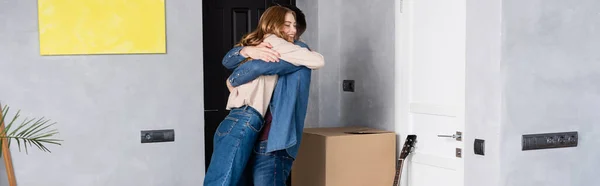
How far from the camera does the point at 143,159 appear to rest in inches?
156

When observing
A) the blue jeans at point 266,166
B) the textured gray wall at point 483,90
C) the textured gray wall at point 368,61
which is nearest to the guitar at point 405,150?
the textured gray wall at point 368,61

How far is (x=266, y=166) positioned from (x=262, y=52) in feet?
1.73

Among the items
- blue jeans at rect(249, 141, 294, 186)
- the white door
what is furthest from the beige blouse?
the white door

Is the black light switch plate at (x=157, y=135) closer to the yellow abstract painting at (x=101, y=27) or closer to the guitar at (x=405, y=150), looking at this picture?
the yellow abstract painting at (x=101, y=27)

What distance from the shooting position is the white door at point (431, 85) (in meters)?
3.62

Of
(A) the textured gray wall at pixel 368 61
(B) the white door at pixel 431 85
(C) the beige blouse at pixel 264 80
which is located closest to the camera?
(C) the beige blouse at pixel 264 80

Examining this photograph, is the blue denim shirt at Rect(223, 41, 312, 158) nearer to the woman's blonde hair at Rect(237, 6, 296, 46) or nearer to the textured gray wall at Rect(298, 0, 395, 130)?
the woman's blonde hair at Rect(237, 6, 296, 46)

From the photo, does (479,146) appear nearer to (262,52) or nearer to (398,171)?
(398,171)

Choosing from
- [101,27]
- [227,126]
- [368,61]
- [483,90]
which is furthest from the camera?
[368,61]

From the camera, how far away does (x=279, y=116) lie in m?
3.28

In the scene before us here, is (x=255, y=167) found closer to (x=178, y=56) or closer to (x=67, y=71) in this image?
(x=178, y=56)

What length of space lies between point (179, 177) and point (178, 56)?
69cm

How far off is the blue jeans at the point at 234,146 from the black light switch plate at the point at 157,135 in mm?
784

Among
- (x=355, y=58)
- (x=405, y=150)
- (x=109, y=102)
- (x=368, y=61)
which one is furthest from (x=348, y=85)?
(x=109, y=102)
